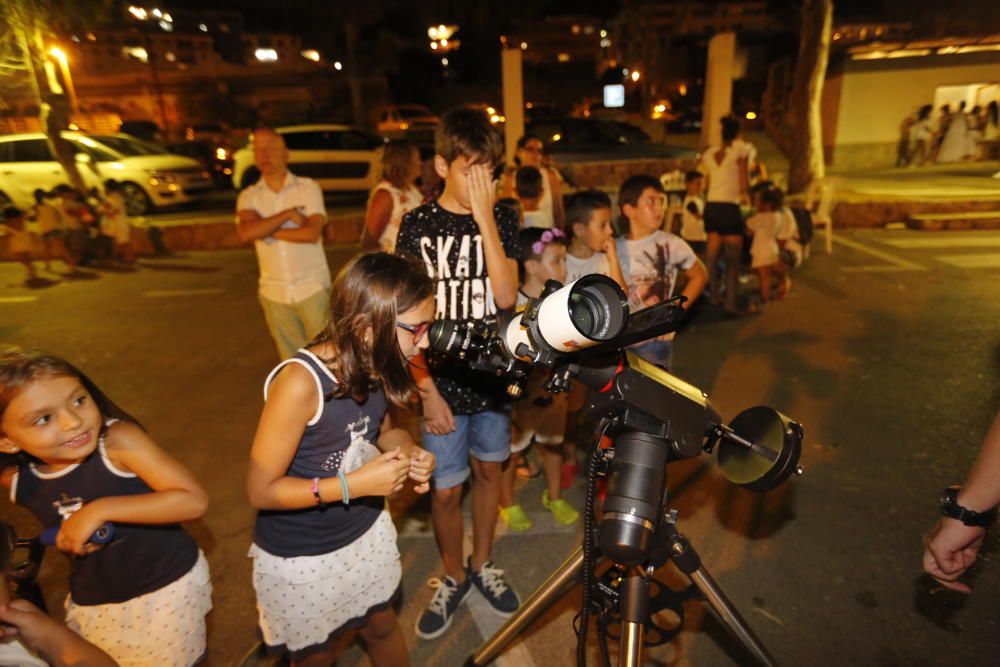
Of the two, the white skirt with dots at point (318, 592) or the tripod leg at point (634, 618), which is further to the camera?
the white skirt with dots at point (318, 592)

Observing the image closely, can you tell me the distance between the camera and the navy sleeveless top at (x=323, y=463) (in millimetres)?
1548

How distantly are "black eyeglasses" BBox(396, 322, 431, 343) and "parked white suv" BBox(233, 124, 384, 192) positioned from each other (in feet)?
37.6

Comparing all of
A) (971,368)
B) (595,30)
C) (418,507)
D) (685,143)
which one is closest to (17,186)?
(418,507)

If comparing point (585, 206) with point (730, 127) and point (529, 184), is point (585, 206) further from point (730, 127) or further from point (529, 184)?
point (730, 127)

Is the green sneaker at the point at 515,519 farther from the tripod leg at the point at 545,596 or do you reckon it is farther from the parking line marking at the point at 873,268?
the parking line marking at the point at 873,268

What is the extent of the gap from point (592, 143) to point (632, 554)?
481 inches

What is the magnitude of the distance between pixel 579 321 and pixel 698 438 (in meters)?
0.39

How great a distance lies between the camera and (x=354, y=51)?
27.1 metres

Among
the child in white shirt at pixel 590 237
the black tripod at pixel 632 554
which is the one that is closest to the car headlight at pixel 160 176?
the child in white shirt at pixel 590 237

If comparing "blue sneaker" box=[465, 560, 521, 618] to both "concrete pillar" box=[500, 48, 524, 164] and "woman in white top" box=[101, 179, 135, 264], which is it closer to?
"woman in white top" box=[101, 179, 135, 264]

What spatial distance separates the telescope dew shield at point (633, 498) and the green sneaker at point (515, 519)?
184 centimetres

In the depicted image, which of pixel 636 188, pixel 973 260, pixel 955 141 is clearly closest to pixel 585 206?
pixel 636 188

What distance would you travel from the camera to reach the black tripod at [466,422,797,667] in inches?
46.3

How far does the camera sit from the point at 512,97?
437 inches
